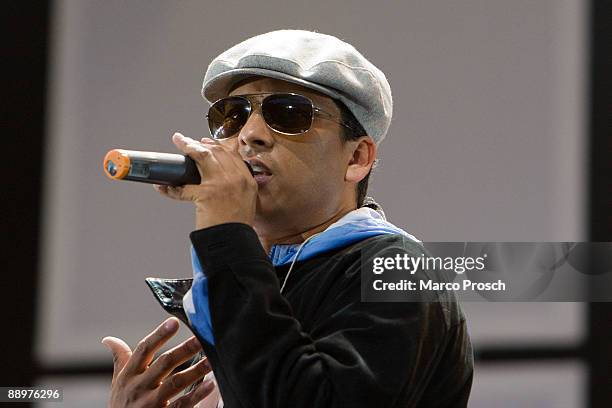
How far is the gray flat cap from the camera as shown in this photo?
119 cm

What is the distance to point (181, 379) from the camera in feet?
4.17

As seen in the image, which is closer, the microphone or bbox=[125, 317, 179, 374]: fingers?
the microphone

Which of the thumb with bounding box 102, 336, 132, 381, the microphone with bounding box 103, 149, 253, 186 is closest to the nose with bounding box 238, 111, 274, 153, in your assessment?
the microphone with bounding box 103, 149, 253, 186

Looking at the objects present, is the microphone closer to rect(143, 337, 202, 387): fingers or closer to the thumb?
rect(143, 337, 202, 387): fingers

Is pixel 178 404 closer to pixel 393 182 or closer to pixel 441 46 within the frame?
pixel 393 182

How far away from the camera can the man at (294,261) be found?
0.99 meters

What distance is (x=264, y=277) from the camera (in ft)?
3.36

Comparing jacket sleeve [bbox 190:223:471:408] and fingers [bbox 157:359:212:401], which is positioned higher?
jacket sleeve [bbox 190:223:471:408]

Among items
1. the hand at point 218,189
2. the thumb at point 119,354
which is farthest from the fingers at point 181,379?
the hand at point 218,189

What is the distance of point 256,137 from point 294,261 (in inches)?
6.8

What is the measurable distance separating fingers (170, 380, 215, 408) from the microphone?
362mm

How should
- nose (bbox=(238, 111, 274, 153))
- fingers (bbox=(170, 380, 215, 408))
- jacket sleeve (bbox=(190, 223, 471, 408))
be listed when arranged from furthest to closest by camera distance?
1. fingers (bbox=(170, 380, 215, 408))
2. nose (bbox=(238, 111, 274, 153))
3. jacket sleeve (bbox=(190, 223, 471, 408))

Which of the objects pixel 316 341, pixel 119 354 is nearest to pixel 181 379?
pixel 119 354

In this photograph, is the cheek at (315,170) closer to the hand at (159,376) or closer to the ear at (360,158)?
the ear at (360,158)
